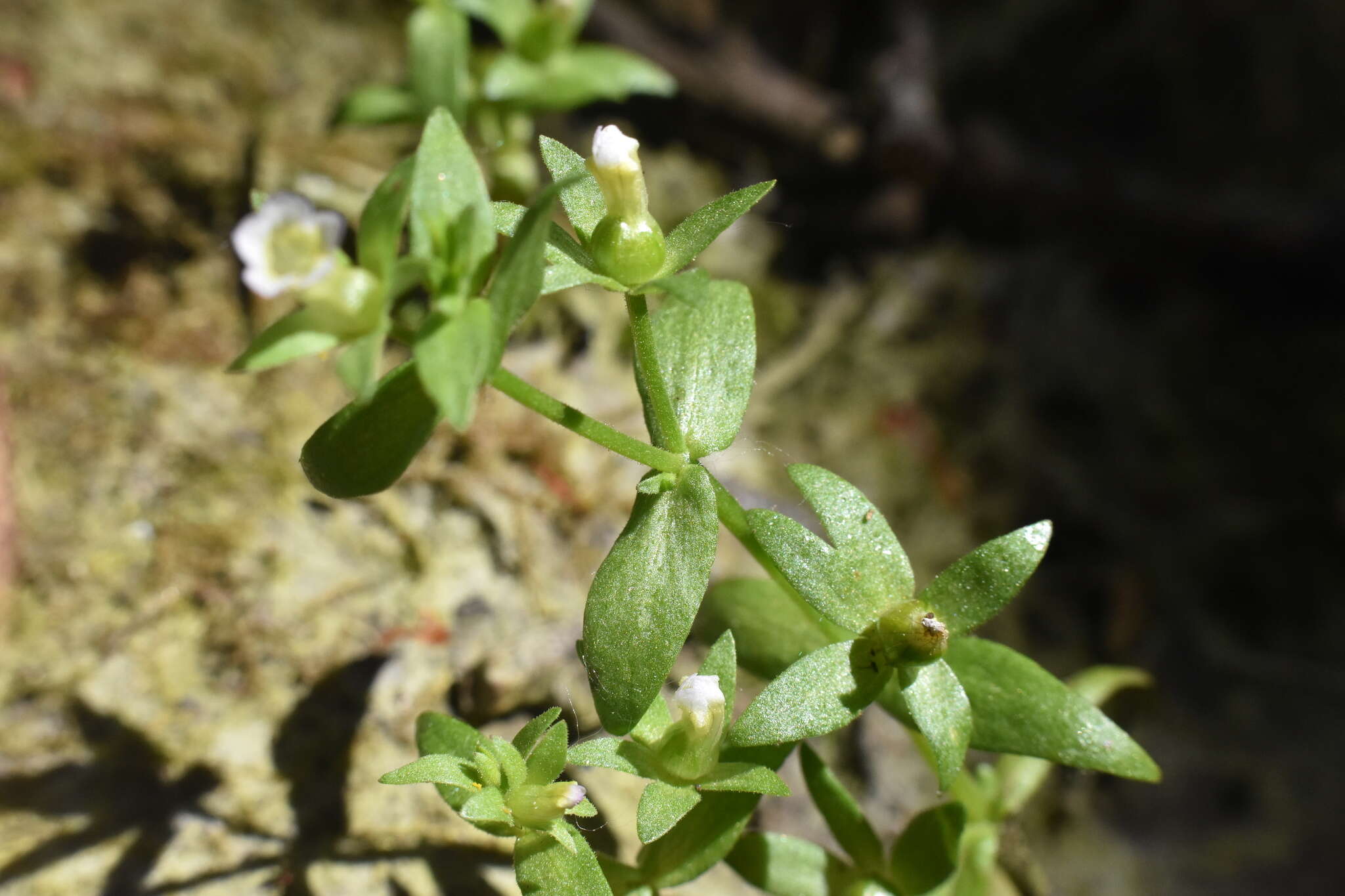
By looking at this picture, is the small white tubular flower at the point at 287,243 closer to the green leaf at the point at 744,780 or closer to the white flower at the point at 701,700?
the white flower at the point at 701,700

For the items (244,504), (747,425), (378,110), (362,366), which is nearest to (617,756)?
(362,366)

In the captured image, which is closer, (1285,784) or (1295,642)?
(1285,784)

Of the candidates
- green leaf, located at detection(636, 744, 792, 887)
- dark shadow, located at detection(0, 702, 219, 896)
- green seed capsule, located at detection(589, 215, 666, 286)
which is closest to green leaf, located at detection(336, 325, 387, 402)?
green seed capsule, located at detection(589, 215, 666, 286)

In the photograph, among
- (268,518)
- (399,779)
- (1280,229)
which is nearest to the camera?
(399,779)

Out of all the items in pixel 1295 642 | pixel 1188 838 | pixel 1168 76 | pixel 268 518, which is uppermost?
pixel 1168 76

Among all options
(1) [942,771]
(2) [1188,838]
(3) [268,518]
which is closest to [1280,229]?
(2) [1188,838]

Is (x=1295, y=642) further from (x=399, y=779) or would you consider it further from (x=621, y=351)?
(x=399, y=779)

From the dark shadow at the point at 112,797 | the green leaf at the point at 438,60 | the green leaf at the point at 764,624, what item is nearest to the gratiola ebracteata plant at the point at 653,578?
the green leaf at the point at 764,624
